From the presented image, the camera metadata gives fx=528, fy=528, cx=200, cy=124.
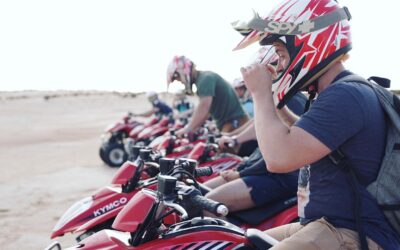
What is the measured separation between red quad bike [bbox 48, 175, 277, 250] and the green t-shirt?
453 centimetres

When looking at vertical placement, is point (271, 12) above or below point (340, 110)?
above

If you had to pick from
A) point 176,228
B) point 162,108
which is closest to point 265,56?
point 176,228

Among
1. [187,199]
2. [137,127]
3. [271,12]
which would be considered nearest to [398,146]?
[271,12]

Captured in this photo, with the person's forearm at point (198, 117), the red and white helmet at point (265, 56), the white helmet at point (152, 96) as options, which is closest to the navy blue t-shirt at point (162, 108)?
the white helmet at point (152, 96)

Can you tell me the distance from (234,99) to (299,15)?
4908mm

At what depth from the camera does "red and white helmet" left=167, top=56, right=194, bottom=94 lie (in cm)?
749

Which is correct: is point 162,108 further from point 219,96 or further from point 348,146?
point 348,146

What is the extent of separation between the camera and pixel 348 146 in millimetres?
2551

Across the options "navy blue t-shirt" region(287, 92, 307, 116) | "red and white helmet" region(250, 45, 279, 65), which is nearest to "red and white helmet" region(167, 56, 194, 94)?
"navy blue t-shirt" region(287, 92, 307, 116)

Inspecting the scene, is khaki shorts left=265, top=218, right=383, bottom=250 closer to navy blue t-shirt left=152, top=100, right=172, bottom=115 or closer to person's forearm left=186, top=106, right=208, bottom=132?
person's forearm left=186, top=106, right=208, bottom=132

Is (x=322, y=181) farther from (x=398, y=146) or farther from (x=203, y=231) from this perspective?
(x=203, y=231)

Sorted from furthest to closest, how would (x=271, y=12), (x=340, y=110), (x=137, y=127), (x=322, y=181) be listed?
1. (x=137, y=127)
2. (x=271, y=12)
3. (x=322, y=181)
4. (x=340, y=110)

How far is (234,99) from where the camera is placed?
765cm

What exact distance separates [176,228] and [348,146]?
3.42 feet
